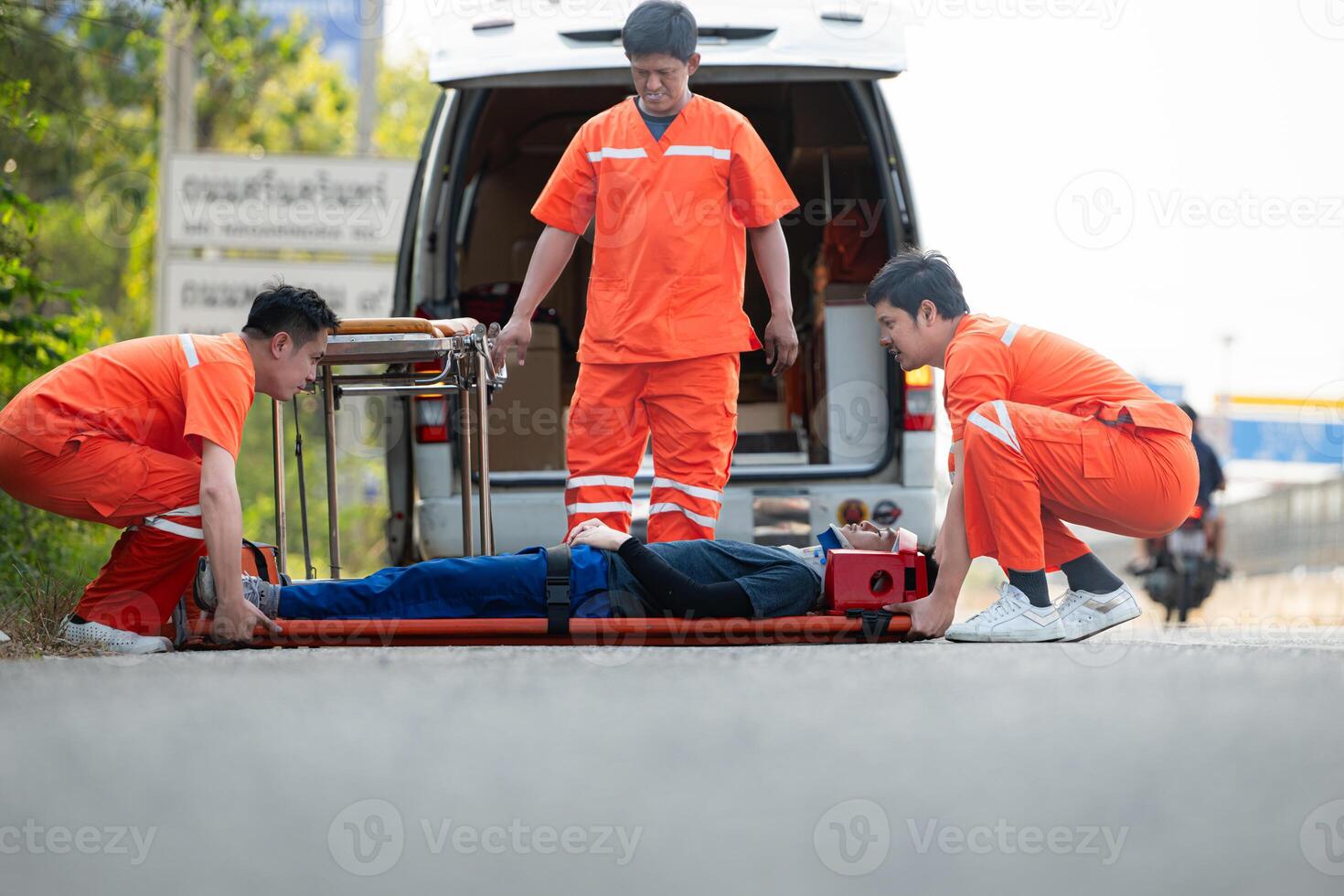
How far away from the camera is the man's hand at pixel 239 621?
3027 millimetres

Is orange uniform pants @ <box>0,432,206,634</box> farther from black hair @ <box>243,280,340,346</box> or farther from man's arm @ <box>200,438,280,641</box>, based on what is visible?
black hair @ <box>243,280,340,346</box>

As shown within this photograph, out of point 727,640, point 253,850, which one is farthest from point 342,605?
point 253,850

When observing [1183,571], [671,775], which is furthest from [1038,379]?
[1183,571]

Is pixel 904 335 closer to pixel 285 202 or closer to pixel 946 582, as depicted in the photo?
pixel 946 582

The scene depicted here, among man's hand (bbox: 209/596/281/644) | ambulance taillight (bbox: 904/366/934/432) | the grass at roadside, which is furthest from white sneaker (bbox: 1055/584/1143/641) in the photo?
the grass at roadside

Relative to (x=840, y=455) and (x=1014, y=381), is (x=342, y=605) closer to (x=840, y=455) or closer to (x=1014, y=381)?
(x=1014, y=381)

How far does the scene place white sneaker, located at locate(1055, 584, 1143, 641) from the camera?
336cm

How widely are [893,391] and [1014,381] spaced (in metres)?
1.25

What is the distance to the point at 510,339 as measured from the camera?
13.1 ft

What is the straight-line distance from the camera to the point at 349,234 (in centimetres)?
1139

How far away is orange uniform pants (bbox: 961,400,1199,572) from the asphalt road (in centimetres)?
66

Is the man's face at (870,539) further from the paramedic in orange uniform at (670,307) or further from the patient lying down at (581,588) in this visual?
the paramedic in orange uniform at (670,307)

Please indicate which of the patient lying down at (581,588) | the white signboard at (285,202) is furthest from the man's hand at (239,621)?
the white signboard at (285,202)

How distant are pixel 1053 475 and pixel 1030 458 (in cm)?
7
